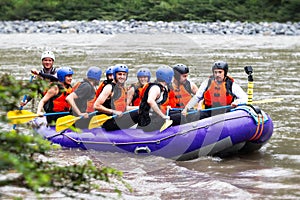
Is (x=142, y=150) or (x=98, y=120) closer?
(x=142, y=150)

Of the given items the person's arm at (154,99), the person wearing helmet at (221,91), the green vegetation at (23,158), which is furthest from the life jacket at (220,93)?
the green vegetation at (23,158)

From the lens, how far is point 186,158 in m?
7.25

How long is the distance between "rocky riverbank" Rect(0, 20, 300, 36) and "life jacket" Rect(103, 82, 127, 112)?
691 inches

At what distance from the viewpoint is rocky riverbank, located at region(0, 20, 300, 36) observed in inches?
990

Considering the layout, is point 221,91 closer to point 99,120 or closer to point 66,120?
point 99,120

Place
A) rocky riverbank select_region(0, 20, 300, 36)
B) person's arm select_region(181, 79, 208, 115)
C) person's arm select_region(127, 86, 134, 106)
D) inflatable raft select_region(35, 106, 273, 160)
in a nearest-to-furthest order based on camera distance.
Result: inflatable raft select_region(35, 106, 273, 160) < person's arm select_region(181, 79, 208, 115) < person's arm select_region(127, 86, 134, 106) < rocky riverbank select_region(0, 20, 300, 36)

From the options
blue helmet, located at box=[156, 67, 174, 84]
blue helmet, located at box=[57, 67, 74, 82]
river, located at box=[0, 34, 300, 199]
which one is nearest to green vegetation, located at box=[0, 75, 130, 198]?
river, located at box=[0, 34, 300, 199]

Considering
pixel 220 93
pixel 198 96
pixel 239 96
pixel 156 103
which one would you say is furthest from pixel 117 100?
pixel 239 96

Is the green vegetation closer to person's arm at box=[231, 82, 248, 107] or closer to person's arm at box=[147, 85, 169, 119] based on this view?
person's arm at box=[147, 85, 169, 119]

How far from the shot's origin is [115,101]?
25.7ft

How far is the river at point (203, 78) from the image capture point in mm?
6020

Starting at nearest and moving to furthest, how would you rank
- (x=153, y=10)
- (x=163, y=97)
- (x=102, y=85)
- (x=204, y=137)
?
(x=204, y=137), (x=163, y=97), (x=102, y=85), (x=153, y=10)

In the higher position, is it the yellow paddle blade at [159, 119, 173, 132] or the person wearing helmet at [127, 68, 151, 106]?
the person wearing helmet at [127, 68, 151, 106]

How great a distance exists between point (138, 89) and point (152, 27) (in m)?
18.8
